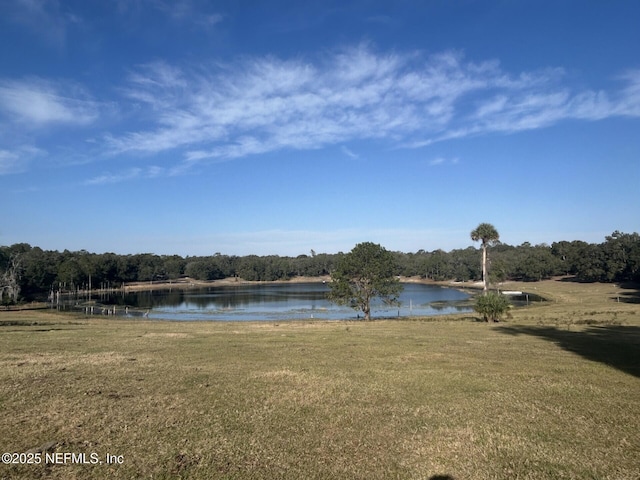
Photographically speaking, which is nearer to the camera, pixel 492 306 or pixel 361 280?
pixel 492 306

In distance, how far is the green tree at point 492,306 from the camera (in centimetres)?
3581

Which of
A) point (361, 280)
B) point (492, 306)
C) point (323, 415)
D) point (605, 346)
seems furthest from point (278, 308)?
point (323, 415)

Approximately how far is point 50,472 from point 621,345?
2163 centimetres

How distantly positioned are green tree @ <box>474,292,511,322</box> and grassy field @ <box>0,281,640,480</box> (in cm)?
1917

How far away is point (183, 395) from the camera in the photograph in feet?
35.2

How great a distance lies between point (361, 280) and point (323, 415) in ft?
157

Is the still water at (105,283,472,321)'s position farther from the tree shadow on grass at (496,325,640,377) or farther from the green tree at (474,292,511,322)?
the tree shadow on grass at (496,325,640,377)

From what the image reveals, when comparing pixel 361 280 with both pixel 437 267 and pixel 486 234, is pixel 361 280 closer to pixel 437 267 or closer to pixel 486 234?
pixel 486 234

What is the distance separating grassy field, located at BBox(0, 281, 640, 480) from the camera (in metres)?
6.83

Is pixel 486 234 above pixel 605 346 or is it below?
above

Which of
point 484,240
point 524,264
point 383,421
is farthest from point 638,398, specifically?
point 524,264

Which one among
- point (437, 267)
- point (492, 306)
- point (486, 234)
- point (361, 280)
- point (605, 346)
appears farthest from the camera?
point (437, 267)

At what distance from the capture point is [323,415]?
30.3 ft

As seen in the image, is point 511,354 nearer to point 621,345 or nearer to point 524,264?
point 621,345
